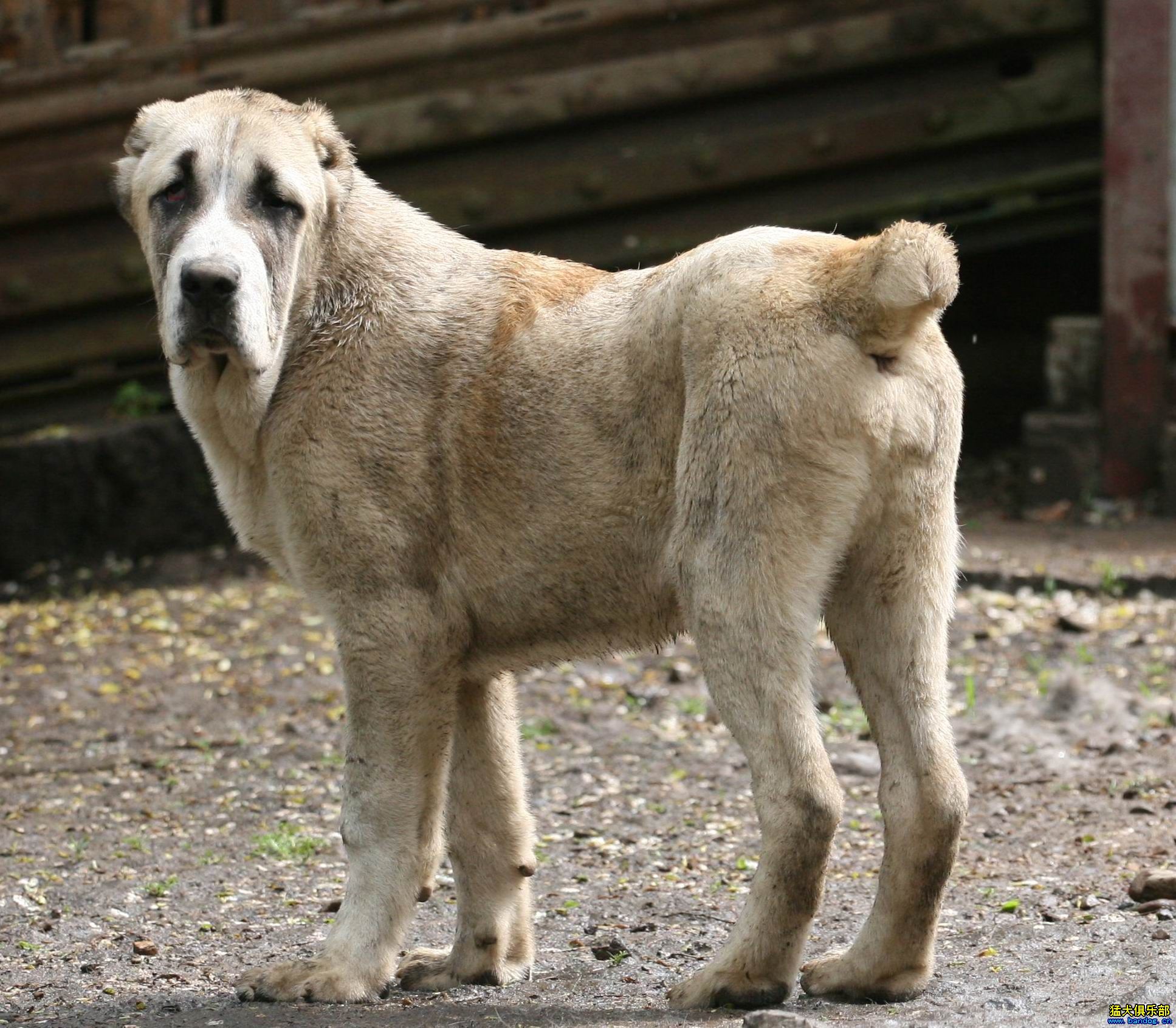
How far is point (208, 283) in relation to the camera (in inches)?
168

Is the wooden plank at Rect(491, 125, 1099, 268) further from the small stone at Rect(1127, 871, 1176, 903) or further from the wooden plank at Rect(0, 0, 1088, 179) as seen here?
the small stone at Rect(1127, 871, 1176, 903)

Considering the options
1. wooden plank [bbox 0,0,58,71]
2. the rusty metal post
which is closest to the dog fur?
wooden plank [bbox 0,0,58,71]

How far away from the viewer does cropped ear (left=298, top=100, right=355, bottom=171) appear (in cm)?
482

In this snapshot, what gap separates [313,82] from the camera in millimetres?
10055

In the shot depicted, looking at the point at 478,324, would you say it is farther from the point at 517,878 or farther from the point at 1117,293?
the point at 1117,293

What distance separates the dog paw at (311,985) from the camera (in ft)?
14.4

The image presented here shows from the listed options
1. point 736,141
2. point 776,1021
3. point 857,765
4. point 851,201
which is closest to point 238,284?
point 776,1021

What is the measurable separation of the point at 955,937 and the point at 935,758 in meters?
0.88

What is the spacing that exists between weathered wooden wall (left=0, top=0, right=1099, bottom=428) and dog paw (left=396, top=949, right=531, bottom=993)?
629cm

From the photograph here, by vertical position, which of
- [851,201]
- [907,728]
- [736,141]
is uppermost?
[736,141]

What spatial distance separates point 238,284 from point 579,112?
6.12 m

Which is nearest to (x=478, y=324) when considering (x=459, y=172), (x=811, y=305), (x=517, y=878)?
(x=811, y=305)

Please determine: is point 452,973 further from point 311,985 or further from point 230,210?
point 230,210

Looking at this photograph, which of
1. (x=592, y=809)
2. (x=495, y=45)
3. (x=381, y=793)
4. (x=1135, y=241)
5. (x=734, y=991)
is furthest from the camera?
(x=495, y=45)
